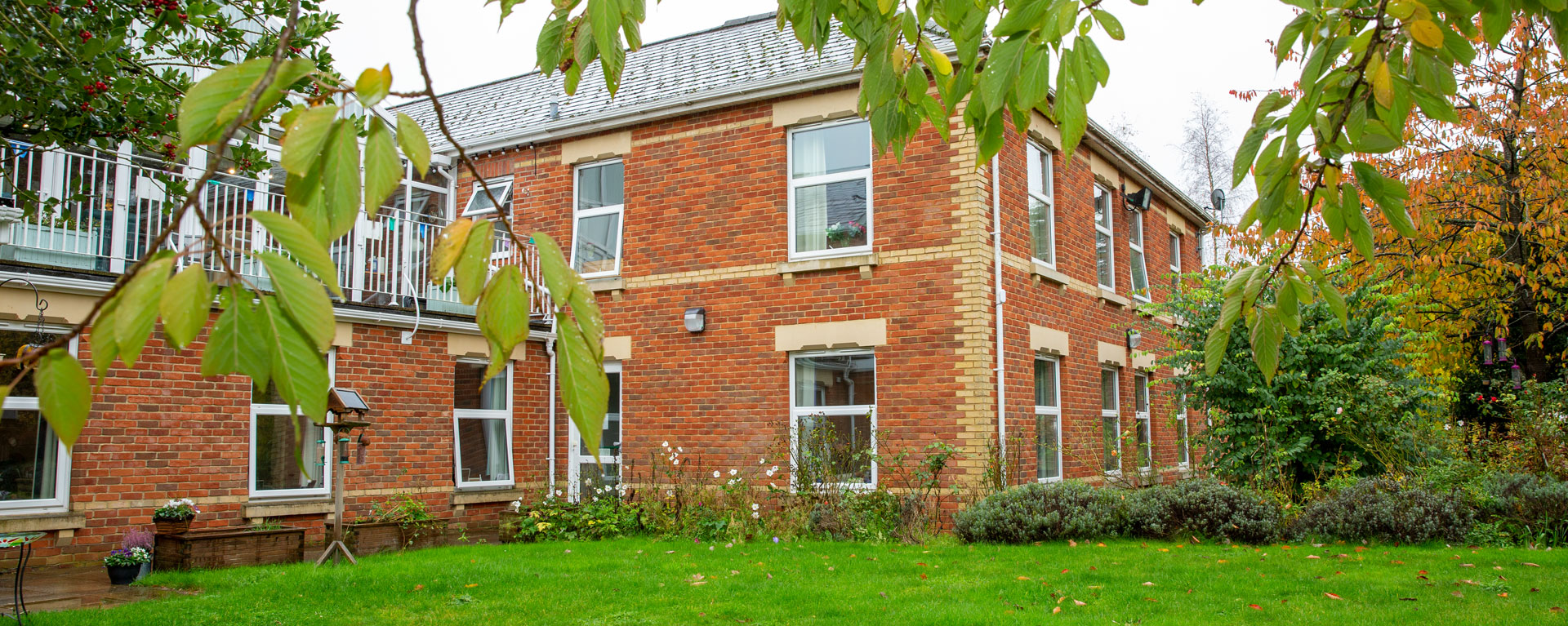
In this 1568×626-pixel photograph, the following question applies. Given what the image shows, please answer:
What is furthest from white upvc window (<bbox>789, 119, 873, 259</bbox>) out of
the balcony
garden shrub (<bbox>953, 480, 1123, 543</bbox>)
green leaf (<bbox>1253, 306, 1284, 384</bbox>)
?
green leaf (<bbox>1253, 306, 1284, 384</bbox>)

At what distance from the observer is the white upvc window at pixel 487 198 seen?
525 inches

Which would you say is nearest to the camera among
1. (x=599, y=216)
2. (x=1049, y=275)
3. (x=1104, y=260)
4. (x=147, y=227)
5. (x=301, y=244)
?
(x=301, y=244)

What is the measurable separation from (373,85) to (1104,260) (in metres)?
13.6

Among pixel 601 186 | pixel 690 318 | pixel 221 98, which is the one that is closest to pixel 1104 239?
pixel 690 318

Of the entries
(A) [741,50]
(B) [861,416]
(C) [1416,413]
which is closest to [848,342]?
(B) [861,416]

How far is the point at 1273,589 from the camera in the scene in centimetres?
671

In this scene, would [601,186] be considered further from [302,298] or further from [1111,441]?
[302,298]

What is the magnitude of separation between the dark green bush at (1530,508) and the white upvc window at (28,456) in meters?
11.8

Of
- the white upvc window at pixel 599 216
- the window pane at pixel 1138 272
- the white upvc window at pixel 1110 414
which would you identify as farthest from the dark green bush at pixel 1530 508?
the white upvc window at pixel 599 216

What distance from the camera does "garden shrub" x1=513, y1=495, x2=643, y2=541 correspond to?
36.2 feet

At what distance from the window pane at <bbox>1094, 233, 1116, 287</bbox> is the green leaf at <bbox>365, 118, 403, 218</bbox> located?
1330cm

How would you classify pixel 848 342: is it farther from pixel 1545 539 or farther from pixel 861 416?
pixel 1545 539

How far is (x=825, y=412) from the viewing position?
11.2 metres

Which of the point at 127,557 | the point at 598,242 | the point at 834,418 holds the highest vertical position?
the point at 598,242
